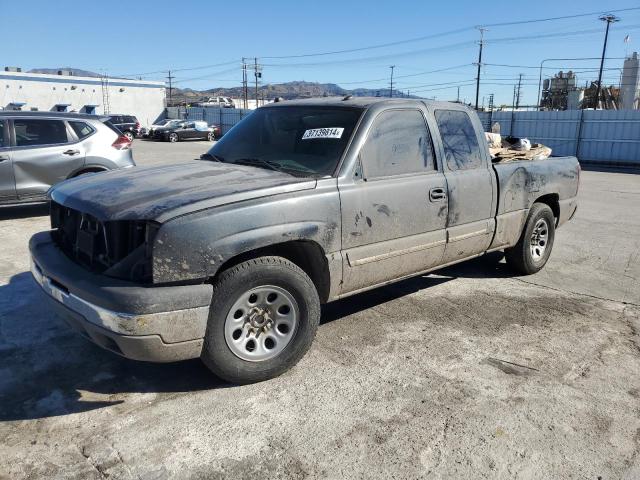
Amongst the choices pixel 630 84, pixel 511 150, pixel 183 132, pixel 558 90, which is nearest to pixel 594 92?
pixel 558 90

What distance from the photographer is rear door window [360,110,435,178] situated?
4.17 m

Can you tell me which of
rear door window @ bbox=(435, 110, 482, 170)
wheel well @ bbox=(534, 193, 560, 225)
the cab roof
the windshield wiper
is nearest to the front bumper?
the windshield wiper

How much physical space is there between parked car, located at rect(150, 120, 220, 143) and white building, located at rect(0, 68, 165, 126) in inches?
694

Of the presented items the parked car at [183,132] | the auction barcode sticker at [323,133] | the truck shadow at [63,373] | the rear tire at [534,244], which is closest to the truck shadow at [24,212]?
the truck shadow at [63,373]

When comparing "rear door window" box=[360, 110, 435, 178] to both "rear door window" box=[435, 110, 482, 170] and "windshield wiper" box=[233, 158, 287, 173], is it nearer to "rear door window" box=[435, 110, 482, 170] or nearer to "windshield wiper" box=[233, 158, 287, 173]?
"rear door window" box=[435, 110, 482, 170]

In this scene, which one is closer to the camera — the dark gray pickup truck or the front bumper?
the front bumper

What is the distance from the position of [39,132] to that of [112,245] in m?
6.38

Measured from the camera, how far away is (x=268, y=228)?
3412 mm

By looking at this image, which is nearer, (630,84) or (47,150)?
(47,150)

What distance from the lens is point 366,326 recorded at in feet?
15.1

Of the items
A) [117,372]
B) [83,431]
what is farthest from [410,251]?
[83,431]

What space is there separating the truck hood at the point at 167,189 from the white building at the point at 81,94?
49.3m

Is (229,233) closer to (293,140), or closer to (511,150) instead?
(293,140)

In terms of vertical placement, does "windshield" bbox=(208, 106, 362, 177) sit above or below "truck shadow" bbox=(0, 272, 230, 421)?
above
